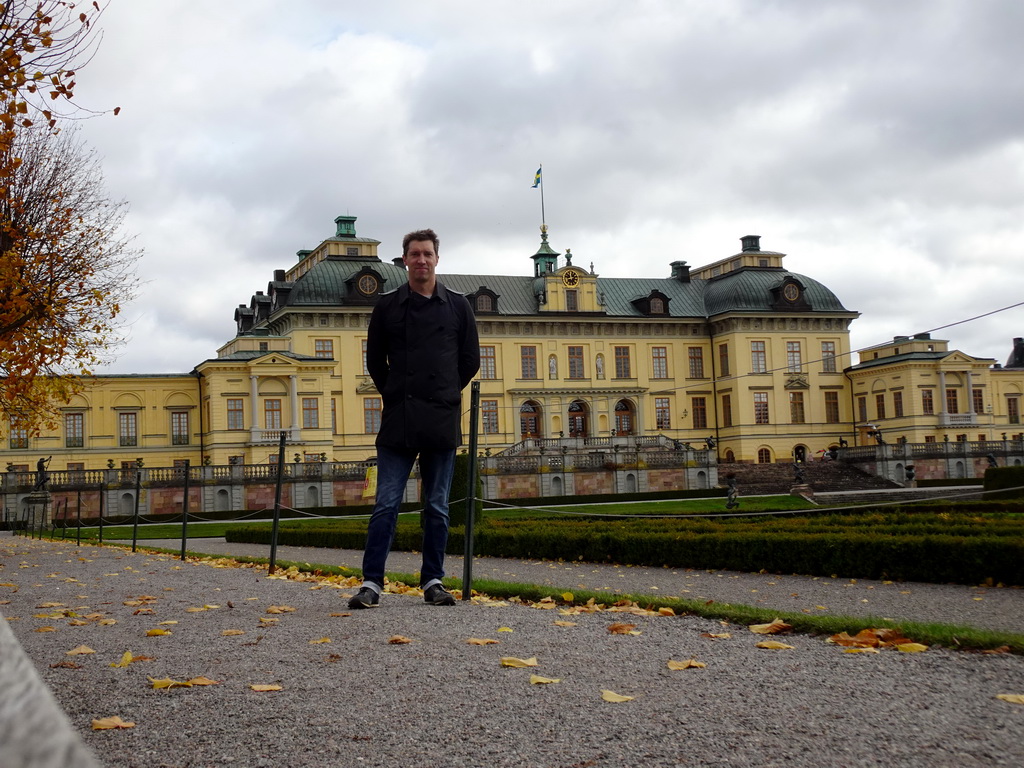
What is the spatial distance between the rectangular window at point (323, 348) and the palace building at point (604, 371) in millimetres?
105

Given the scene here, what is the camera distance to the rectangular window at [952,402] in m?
53.4

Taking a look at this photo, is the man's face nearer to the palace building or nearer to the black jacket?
→ the black jacket

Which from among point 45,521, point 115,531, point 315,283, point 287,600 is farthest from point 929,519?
point 315,283

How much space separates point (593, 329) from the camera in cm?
5322

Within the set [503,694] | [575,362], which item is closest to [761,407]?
[575,362]

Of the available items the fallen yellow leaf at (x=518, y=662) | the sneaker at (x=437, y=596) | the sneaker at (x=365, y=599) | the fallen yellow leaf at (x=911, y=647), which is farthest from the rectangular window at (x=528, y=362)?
the fallen yellow leaf at (x=518, y=662)

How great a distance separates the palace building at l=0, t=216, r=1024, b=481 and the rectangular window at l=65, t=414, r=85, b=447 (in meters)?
0.58

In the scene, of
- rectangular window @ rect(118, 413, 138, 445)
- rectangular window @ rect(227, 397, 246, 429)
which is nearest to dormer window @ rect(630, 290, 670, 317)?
rectangular window @ rect(227, 397, 246, 429)

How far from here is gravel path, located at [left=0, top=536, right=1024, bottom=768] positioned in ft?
9.20

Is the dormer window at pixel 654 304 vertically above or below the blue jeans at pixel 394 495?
above

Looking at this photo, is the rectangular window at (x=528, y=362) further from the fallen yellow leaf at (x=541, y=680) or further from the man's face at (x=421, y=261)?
the fallen yellow leaf at (x=541, y=680)

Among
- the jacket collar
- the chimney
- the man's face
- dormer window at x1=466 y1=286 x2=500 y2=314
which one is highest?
the chimney

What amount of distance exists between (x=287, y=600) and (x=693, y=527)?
8.24 metres

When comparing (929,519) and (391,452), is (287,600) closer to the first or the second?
(391,452)
